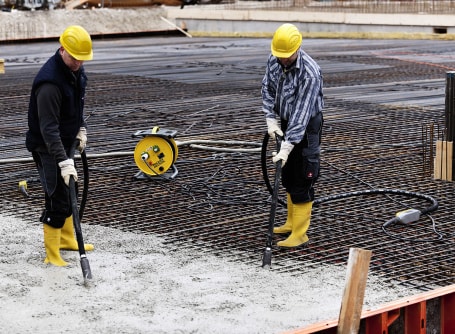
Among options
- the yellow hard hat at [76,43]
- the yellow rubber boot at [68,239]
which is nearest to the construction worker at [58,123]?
the yellow hard hat at [76,43]

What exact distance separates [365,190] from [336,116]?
4684 millimetres

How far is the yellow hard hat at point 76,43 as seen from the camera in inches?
239

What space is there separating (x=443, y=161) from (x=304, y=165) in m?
2.70

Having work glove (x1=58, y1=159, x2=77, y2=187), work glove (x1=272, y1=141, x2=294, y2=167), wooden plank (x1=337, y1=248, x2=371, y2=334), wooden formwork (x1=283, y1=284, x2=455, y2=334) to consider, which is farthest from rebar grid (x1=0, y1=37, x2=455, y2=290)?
work glove (x1=58, y1=159, x2=77, y2=187)

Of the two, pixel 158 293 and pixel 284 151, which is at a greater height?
pixel 284 151

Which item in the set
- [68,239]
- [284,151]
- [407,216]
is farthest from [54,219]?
[407,216]

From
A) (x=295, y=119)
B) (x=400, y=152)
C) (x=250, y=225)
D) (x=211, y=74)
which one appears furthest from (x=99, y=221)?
(x=211, y=74)

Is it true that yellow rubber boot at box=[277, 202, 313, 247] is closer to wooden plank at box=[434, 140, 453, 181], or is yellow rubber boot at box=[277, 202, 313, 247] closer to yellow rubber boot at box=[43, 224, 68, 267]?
yellow rubber boot at box=[43, 224, 68, 267]

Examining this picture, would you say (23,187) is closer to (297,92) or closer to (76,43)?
(76,43)

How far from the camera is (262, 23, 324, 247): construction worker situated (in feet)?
21.9

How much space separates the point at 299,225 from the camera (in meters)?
7.04

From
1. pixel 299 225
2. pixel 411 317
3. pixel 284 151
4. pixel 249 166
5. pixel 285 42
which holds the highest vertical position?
pixel 285 42

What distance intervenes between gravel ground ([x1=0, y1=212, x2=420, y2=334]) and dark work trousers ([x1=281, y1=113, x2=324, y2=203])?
0.73m

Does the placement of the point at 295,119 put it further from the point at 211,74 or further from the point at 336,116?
the point at 211,74
